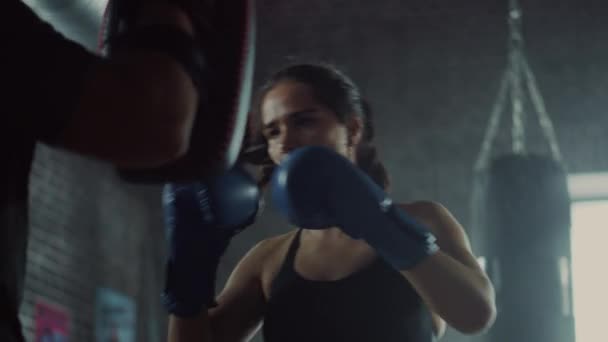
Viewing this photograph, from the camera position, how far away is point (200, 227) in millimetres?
1137

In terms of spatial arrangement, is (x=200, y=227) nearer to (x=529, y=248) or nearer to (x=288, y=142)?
(x=288, y=142)

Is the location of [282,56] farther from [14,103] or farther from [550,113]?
[14,103]

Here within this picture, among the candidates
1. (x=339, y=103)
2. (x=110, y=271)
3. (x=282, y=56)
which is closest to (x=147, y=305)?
(x=110, y=271)

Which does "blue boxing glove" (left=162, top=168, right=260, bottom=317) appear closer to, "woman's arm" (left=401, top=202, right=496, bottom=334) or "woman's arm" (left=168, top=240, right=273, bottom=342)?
"woman's arm" (left=168, top=240, right=273, bottom=342)

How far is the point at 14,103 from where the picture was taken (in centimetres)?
66

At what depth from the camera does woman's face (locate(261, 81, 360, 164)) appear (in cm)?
132

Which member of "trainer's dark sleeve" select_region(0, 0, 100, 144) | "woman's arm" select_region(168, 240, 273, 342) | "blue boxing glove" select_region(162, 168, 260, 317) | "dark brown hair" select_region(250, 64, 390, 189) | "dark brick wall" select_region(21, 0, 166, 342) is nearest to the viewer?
"trainer's dark sleeve" select_region(0, 0, 100, 144)

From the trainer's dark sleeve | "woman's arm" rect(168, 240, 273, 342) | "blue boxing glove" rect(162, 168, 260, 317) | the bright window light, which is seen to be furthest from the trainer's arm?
the bright window light

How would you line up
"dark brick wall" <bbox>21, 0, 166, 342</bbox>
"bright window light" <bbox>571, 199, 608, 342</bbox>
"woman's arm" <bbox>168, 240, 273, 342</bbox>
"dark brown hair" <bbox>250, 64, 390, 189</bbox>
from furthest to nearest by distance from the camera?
"bright window light" <bbox>571, 199, 608, 342</bbox>
"dark brick wall" <bbox>21, 0, 166, 342</bbox>
"dark brown hair" <bbox>250, 64, 390, 189</bbox>
"woman's arm" <bbox>168, 240, 273, 342</bbox>

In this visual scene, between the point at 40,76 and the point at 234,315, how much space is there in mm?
729

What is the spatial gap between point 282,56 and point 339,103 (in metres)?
3.14

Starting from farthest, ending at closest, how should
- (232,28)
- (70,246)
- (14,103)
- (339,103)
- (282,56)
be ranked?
(282,56) < (70,246) < (339,103) < (232,28) < (14,103)

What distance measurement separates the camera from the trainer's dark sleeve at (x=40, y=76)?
65cm

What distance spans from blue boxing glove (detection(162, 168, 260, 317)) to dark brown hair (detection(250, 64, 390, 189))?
22 cm
